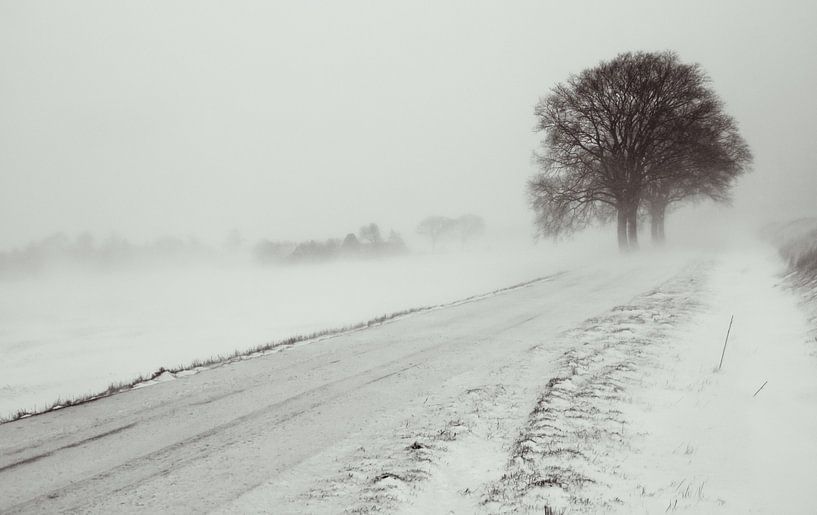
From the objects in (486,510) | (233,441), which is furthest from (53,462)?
(486,510)

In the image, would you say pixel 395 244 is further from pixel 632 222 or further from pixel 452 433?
pixel 452 433

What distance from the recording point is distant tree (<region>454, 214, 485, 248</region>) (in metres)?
91.3

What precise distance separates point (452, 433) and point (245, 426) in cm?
233

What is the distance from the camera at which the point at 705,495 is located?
11.2 ft

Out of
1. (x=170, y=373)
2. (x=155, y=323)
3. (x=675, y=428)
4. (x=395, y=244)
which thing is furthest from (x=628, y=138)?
(x=395, y=244)

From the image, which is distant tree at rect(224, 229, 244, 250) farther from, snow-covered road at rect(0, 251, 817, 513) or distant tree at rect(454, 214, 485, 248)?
snow-covered road at rect(0, 251, 817, 513)

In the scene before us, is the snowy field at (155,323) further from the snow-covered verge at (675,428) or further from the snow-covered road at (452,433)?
the snow-covered verge at (675,428)

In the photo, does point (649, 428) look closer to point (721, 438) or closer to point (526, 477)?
point (721, 438)

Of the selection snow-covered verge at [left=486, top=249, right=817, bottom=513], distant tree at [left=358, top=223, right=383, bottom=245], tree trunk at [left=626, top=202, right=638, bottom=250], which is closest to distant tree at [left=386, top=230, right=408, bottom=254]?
distant tree at [left=358, top=223, right=383, bottom=245]

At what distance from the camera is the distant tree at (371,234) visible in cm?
6275

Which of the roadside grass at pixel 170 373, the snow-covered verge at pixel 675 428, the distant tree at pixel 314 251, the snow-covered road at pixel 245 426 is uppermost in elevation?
the distant tree at pixel 314 251

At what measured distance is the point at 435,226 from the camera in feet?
296

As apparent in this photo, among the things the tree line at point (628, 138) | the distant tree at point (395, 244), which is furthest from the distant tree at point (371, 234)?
the tree line at point (628, 138)

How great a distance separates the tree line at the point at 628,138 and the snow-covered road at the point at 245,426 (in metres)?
23.5
